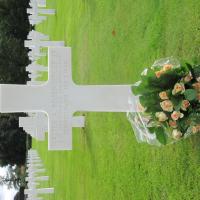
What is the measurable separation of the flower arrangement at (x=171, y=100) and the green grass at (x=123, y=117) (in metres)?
0.97

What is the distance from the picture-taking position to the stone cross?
587 centimetres

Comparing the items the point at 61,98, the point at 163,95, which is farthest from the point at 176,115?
the point at 61,98

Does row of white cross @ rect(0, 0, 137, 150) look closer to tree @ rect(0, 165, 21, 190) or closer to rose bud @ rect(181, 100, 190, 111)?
rose bud @ rect(181, 100, 190, 111)

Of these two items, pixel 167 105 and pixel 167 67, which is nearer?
pixel 167 105

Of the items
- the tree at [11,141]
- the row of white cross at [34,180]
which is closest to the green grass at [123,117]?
the row of white cross at [34,180]

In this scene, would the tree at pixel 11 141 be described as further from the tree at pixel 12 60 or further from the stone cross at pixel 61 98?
the stone cross at pixel 61 98

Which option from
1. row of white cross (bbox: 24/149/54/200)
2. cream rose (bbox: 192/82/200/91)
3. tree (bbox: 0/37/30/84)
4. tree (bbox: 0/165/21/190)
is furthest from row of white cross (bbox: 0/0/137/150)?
tree (bbox: 0/165/21/190)

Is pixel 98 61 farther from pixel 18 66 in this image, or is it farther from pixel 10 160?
pixel 10 160

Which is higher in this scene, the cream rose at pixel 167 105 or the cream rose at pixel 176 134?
the cream rose at pixel 167 105

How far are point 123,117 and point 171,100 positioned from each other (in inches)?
185

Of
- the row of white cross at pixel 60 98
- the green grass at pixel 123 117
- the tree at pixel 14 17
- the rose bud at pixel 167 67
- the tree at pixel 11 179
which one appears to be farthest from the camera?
the tree at pixel 11 179

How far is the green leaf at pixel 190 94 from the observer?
505 centimetres

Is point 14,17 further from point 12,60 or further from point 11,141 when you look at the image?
point 11,141

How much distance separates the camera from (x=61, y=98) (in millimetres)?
6012
